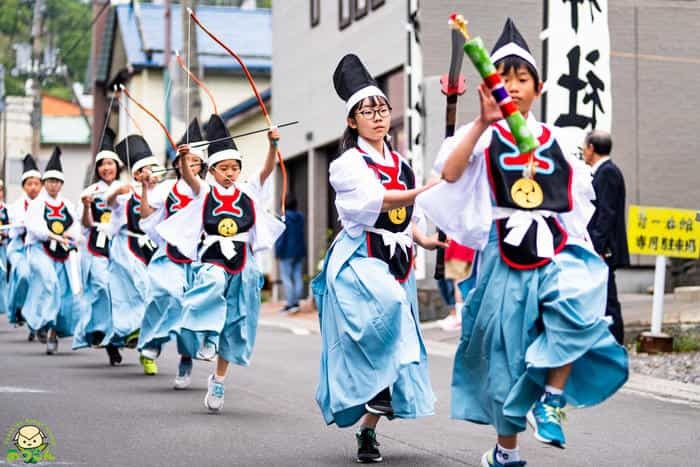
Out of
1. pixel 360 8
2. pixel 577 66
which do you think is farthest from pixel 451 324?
pixel 360 8

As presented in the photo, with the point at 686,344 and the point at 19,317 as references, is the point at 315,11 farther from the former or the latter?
the point at 686,344

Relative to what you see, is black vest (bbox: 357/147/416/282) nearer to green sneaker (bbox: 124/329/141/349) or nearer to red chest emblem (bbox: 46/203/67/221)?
green sneaker (bbox: 124/329/141/349)

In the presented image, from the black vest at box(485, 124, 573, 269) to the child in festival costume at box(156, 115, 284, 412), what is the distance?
12.3ft

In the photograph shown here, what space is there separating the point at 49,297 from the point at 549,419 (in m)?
10.0

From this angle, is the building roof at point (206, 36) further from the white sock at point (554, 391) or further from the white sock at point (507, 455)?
the white sock at point (554, 391)

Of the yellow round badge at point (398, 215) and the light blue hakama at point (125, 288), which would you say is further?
the light blue hakama at point (125, 288)

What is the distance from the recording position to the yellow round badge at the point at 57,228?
14664mm

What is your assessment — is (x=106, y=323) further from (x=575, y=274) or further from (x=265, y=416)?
(x=575, y=274)

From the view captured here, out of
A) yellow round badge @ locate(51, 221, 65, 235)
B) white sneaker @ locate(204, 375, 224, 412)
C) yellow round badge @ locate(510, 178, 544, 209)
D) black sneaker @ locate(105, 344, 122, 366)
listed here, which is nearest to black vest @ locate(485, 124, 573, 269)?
yellow round badge @ locate(510, 178, 544, 209)

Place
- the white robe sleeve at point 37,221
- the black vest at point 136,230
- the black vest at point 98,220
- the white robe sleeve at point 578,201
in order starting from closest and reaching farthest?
the white robe sleeve at point 578,201
the black vest at point 136,230
the black vest at point 98,220
the white robe sleeve at point 37,221

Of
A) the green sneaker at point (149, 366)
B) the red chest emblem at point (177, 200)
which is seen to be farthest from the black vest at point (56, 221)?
the red chest emblem at point (177, 200)

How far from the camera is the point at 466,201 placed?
19.3 ft

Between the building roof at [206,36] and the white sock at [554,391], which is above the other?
the building roof at [206,36]

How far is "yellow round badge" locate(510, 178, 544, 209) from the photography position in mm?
5730
